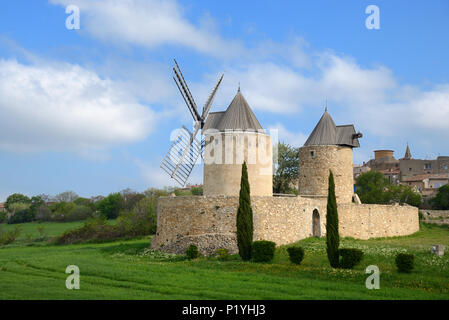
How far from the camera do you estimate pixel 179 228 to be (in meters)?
21.4

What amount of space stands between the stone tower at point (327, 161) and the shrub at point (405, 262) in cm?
1427

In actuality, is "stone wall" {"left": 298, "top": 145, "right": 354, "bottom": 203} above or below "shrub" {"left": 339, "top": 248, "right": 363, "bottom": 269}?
above

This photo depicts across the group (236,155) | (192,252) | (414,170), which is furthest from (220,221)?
(414,170)

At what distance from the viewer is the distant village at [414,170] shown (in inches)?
2311

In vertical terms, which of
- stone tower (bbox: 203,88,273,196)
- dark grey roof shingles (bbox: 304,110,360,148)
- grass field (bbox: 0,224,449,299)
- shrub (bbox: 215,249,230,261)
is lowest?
grass field (bbox: 0,224,449,299)

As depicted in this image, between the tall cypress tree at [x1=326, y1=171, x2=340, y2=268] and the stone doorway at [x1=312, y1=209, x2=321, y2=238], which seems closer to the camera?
the tall cypress tree at [x1=326, y1=171, x2=340, y2=268]

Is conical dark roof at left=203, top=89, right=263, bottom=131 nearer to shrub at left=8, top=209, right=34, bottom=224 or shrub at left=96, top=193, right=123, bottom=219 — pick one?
shrub at left=96, top=193, right=123, bottom=219

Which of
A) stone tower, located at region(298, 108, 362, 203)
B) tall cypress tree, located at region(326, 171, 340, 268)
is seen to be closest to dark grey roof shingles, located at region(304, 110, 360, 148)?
stone tower, located at region(298, 108, 362, 203)

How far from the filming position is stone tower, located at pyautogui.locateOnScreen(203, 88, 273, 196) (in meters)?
22.5

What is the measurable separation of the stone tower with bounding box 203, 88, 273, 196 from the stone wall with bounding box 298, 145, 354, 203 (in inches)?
244

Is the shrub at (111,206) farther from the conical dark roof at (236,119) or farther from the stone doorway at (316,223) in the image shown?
the stone doorway at (316,223)

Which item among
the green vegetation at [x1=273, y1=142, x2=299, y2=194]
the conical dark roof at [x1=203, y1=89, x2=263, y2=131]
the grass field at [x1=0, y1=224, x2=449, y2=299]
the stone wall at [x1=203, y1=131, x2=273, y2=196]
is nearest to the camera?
the grass field at [x1=0, y1=224, x2=449, y2=299]
